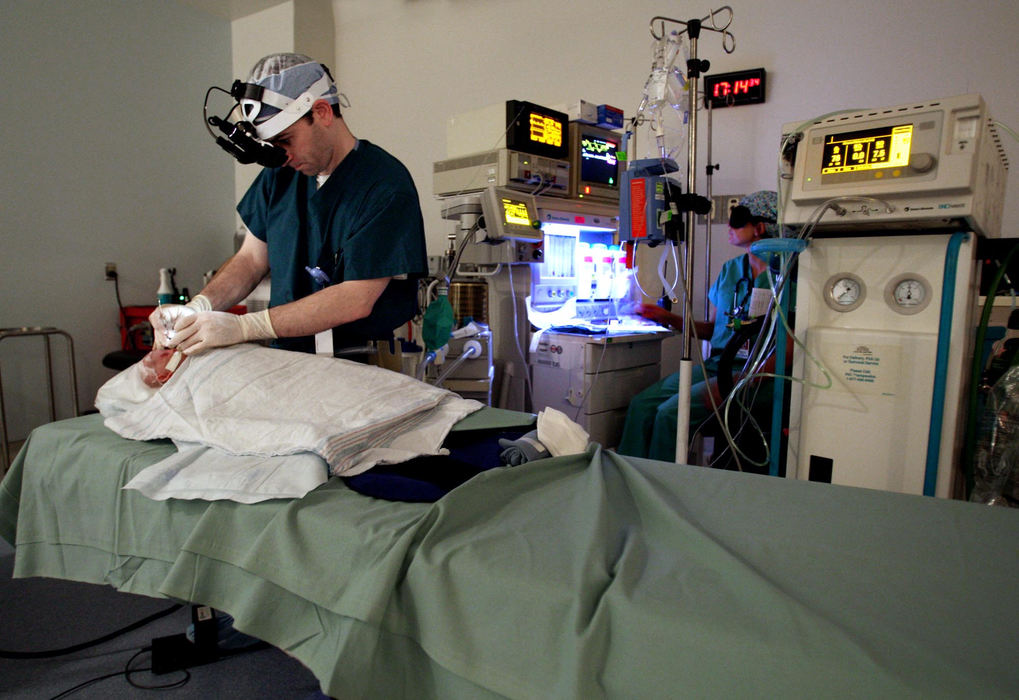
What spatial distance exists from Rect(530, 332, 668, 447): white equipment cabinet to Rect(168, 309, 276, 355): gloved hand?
181 centimetres

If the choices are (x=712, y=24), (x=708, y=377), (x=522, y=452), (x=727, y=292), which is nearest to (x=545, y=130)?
(x=712, y=24)

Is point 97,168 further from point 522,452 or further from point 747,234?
point 522,452

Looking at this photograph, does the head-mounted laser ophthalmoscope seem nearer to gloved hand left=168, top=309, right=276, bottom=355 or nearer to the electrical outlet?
gloved hand left=168, top=309, right=276, bottom=355

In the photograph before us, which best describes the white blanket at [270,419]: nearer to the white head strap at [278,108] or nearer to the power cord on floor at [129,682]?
the white head strap at [278,108]

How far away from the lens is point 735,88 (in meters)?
3.53

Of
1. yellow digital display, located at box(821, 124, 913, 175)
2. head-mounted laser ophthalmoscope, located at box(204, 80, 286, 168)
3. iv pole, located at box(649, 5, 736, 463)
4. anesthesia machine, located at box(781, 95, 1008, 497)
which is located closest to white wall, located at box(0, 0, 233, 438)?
head-mounted laser ophthalmoscope, located at box(204, 80, 286, 168)

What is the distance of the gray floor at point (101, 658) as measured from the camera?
1596 millimetres

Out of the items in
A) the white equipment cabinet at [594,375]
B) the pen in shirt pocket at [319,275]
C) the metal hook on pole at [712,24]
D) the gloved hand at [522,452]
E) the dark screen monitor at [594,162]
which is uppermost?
the metal hook on pole at [712,24]

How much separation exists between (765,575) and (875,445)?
1.30 metres

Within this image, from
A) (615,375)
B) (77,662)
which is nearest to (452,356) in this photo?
(615,375)

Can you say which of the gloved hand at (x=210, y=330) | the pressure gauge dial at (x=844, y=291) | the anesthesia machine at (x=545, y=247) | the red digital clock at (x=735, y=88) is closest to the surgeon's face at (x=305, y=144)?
the gloved hand at (x=210, y=330)

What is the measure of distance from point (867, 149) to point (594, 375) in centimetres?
170

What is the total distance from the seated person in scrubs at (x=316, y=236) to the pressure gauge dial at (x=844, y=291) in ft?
4.12

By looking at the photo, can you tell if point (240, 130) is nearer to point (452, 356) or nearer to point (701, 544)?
point (701, 544)
